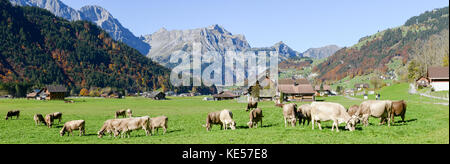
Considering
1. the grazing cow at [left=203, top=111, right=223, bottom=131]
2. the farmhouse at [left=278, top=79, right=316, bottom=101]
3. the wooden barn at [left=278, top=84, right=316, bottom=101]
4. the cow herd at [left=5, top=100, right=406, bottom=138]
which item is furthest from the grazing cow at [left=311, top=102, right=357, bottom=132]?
the wooden barn at [left=278, top=84, right=316, bottom=101]

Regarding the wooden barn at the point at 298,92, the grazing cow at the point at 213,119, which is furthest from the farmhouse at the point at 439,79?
the grazing cow at the point at 213,119

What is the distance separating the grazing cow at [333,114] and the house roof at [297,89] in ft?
281

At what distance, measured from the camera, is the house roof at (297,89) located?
10799cm

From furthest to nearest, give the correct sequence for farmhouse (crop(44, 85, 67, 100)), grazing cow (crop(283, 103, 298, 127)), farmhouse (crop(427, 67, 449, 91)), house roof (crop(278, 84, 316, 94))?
farmhouse (crop(44, 85, 67, 100))
house roof (crop(278, 84, 316, 94))
farmhouse (crop(427, 67, 449, 91))
grazing cow (crop(283, 103, 298, 127))

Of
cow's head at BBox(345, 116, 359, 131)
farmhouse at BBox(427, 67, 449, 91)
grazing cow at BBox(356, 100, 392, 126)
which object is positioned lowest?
cow's head at BBox(345, 116, 359, 131)

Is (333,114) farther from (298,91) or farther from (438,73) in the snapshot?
(298,91)

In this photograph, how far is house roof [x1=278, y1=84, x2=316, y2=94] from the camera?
108 m

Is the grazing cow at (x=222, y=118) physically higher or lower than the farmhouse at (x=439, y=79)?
lower

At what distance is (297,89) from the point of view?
10956 cm

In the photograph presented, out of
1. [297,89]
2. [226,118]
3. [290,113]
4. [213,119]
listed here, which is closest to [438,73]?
[297,89]

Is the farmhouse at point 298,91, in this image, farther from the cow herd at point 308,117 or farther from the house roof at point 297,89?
the cow herd at point 308,117

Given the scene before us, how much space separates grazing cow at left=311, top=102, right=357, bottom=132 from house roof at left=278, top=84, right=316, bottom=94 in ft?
281

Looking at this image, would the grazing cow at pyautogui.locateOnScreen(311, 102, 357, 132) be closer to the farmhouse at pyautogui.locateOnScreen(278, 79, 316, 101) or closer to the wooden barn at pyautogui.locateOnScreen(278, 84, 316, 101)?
the farmhouse at pyautogui.locateOnScreen(278, 79, 316, 101)
